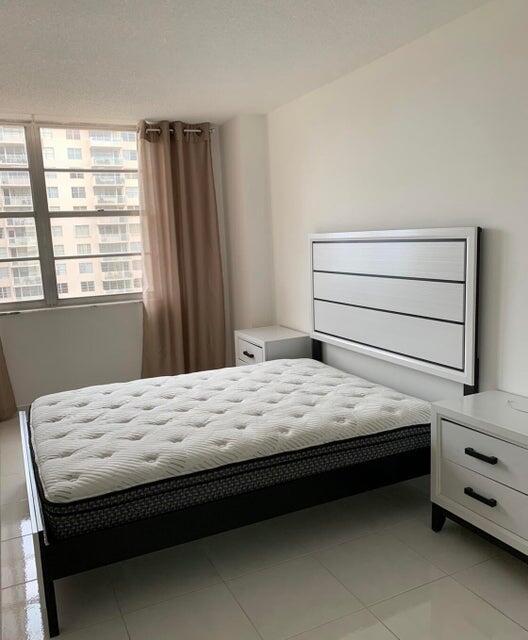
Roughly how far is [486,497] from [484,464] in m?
0.13

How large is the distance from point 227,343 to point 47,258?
1.68 m

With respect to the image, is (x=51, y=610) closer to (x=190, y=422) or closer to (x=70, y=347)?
(x=190, y=422)

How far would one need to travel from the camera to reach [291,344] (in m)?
4.09

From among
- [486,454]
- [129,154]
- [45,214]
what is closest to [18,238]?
[45,214]

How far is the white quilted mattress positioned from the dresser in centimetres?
28

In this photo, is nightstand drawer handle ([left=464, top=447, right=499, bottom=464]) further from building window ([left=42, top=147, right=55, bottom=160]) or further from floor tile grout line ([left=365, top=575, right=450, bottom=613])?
building window ([left=42, top=147, right=55, bottom=160])

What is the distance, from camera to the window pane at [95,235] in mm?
4520

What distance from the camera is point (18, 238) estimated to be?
14.4ft

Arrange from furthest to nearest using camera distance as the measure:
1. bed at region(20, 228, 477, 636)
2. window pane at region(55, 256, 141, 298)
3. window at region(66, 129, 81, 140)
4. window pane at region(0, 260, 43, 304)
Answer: window pane at region(55, 256, 141, 298) < window at region(66, 129, 81, 140) < window pane at region(0, 260, 43, 304) < bed at region(20, 228, 477, 636)

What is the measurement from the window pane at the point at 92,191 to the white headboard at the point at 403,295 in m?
1.77

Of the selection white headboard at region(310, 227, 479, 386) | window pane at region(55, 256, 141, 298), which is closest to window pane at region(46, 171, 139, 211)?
window pane at region(55, 256, 141, 298)

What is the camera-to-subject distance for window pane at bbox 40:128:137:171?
4.43 meters

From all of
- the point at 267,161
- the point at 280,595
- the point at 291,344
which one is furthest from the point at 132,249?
the point at 280,595

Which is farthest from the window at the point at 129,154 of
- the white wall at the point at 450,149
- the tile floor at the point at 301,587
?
the tile floor at the point at 301,587
